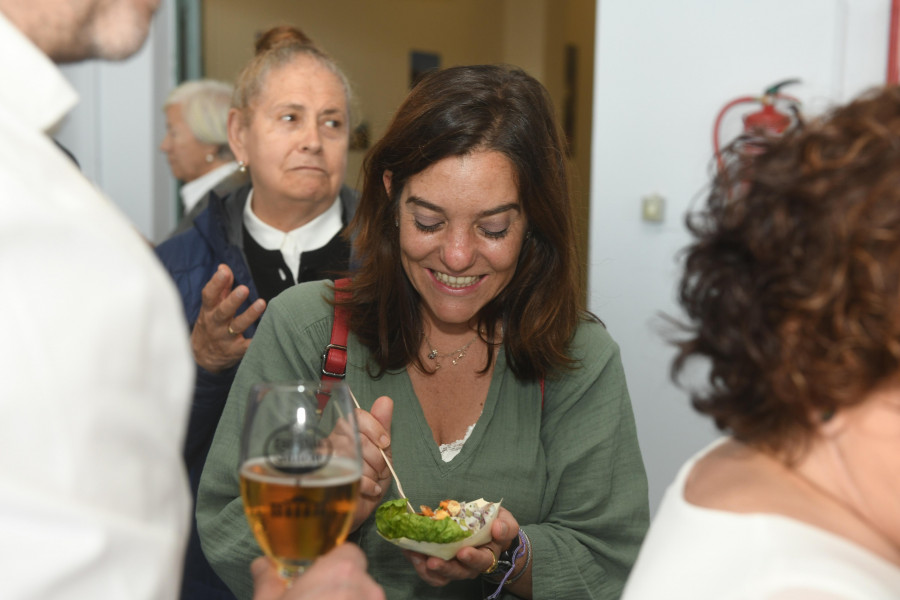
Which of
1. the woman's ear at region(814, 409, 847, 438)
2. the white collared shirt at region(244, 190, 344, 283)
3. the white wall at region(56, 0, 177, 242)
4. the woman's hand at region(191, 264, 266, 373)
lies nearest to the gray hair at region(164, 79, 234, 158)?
the white wall at region(56, 0, 177, 242)

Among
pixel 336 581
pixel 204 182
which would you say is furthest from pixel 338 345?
pixel 204 182

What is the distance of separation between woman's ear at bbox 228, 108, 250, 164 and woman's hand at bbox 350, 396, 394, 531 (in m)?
1.54

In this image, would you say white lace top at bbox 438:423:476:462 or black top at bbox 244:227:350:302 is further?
black top at bbox 244:227:350:302

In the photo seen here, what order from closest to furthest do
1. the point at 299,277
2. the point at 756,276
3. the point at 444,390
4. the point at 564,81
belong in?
the point at 756,276, the point at 444,390, the point at 299,277, the point at 564,81

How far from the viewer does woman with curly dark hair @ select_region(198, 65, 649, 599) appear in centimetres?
174

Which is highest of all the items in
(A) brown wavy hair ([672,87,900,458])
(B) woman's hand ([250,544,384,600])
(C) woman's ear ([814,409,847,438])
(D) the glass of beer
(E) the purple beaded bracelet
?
(A) brown wavy hair ([672,87,900,458])

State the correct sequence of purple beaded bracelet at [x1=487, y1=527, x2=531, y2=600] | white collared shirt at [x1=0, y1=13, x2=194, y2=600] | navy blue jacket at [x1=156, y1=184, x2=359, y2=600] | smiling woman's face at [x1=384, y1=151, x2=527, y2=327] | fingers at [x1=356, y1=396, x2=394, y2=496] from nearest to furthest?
1. white collared shirt at [x1=0, y1=13, x2=194, y2=600]
2. fingers at [x1=356, y1=396, x2=394, y2=496]
3. purple beaded bracelet at [x1=487, y1=527, x2=531, y2=600]
4. smiling woman's face at [x1=384, y1=151, x2=527, y2=327]
5. navy blue jacket at [x1=156, y1=184, x2=359, y2=600]

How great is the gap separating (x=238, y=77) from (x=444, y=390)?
1455 millimetres

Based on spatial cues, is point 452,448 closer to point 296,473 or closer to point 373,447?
point 373,447

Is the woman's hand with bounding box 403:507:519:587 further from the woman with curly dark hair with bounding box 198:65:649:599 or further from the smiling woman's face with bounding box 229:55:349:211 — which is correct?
the smiling woman's face with bounding box 229:55:349:211

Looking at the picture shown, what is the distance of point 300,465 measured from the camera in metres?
0.92

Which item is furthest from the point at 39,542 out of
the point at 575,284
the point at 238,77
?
the point at 238,77

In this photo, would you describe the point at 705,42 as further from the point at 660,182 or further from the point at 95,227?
the point at 95,227

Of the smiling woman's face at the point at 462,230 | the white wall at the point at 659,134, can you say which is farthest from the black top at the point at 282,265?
the white wall at the point at 659,134
